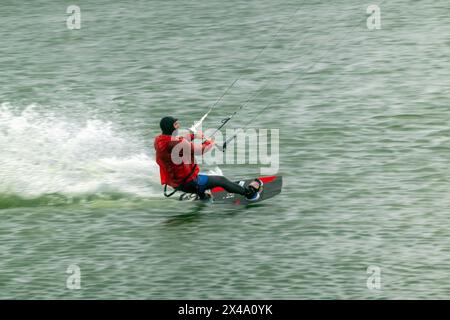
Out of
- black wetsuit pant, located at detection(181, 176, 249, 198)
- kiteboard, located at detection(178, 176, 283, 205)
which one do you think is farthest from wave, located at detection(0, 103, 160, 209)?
black wetsuit pant, located at detection(181, 176, 249, 198)

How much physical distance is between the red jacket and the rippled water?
0.66m

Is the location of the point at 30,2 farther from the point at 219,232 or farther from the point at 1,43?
the point at 219,232

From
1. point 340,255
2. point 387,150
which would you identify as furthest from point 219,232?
point 387,150

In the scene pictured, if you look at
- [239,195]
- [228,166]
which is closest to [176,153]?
[239,195]

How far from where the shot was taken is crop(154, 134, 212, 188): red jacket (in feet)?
65.4

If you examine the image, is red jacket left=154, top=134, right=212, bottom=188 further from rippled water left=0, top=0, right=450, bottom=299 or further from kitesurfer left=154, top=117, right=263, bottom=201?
rippled water left=0, top=0, right=450, bottom=299

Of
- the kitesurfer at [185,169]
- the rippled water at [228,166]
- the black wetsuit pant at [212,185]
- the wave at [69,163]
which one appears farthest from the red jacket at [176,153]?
the wave at [69,163]

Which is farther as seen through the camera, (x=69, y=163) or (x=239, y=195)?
(x=69, y=163)

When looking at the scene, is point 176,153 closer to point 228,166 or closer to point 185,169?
point 185,169

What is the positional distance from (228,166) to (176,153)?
3446 millimetres

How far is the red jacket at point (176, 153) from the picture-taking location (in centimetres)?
1994

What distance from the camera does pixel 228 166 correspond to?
23.3 meters

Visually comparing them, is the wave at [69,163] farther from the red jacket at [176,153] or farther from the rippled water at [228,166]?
the red jacket at [176,153]

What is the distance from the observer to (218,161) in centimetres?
2366
